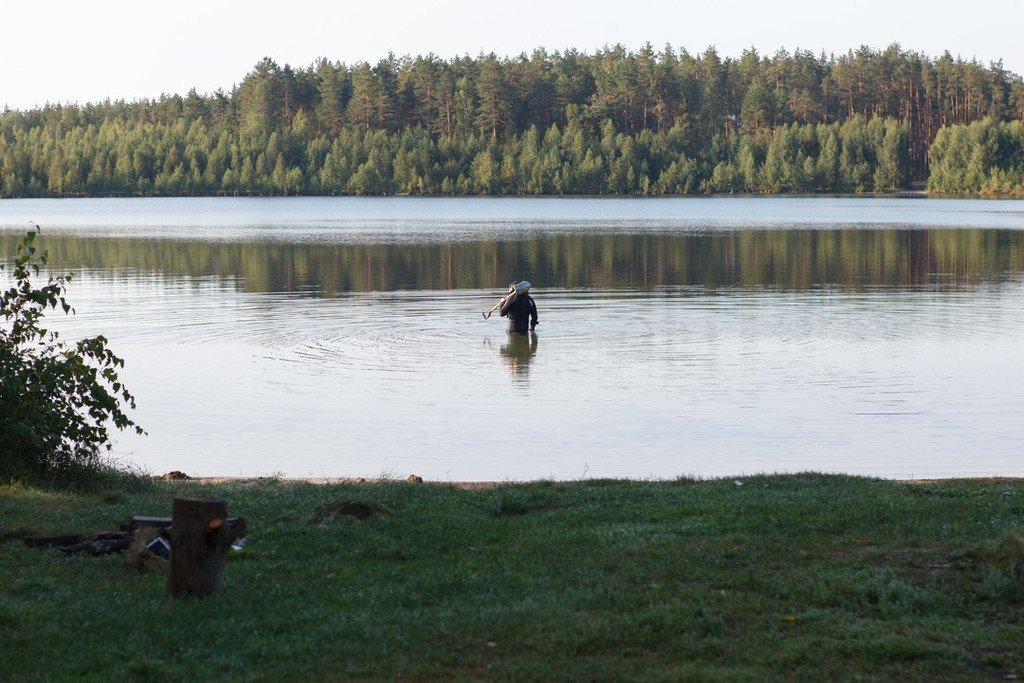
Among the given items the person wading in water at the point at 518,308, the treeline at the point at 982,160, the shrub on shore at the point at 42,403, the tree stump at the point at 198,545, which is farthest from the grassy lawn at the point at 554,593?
the treeline at the point at 982,160

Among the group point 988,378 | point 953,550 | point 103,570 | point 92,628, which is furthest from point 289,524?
point 988,378

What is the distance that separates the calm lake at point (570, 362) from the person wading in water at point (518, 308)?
1.51 feet

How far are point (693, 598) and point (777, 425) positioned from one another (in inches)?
457

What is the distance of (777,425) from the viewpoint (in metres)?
20.2

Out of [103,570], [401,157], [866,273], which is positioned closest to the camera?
[103,570]

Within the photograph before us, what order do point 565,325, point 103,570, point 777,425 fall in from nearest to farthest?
point 103,570
point 777,425
point 565,325

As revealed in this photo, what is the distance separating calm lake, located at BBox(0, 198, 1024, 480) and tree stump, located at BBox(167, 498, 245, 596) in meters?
7.71

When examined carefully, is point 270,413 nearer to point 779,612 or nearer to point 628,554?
point 628,554

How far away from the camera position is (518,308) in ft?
98.6

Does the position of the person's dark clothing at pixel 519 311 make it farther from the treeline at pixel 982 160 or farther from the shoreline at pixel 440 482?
the treeline at pixel 982 160

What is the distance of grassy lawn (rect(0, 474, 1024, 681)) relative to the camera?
7.90 meters

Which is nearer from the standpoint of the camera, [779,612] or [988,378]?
[779,612]

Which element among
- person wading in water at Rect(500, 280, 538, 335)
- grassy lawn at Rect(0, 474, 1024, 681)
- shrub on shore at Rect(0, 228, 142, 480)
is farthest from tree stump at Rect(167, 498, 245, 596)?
person wading in water at Rect(500, 280, 538, 335)

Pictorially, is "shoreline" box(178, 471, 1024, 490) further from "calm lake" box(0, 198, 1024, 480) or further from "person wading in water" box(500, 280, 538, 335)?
"person wading in water" box(500, 280, 538, 335)
